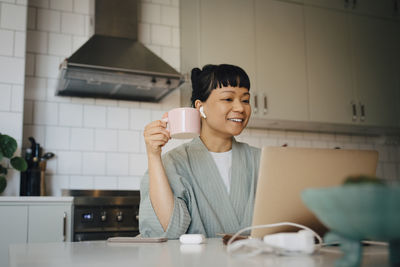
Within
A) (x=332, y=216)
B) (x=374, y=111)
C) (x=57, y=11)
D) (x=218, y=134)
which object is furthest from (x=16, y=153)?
(x=374, y=111)

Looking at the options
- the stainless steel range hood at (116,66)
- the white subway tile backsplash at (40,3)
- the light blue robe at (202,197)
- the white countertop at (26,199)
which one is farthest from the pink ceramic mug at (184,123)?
the white subway tile backsplash at (40,3)

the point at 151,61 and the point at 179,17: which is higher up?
the point at 179,17

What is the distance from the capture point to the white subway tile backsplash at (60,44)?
3.30 meters

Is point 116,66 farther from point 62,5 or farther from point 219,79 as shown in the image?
point 219,79

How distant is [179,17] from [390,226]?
3.45 meters

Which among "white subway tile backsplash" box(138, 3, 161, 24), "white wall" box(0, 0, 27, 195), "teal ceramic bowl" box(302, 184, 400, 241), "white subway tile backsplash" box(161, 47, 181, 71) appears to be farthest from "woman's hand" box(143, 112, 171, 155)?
"white subway tile backsplash" box(138, 3, 161, 24)

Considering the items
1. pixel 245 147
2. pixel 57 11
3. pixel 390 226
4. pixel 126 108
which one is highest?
pixel 57 11

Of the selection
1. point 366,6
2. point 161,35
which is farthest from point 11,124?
point 366,6

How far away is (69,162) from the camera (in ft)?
10.6

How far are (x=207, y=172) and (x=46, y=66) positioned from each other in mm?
2013

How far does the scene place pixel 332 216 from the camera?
53 cm

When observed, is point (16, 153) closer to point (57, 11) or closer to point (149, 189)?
point (57, 11)

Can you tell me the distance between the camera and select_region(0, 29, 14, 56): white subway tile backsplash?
285 centimetres

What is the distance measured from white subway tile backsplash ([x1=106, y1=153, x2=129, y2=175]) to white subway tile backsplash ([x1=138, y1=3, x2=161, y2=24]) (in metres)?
1.09
